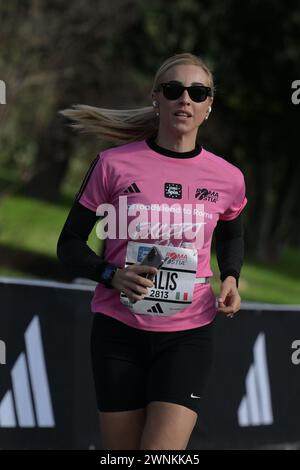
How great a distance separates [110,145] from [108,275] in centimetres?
1507

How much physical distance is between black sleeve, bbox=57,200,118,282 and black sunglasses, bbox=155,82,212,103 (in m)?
0.58

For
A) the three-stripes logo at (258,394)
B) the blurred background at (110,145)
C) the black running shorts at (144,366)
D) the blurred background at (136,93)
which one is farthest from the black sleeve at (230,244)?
the blurred background at (136,93)

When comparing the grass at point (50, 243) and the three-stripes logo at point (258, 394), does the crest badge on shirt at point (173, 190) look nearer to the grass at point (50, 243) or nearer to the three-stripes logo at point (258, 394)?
the three-stripes logo at point (258, 394)

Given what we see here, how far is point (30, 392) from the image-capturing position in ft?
26.6

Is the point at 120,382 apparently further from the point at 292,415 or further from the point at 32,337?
the point at 292,415

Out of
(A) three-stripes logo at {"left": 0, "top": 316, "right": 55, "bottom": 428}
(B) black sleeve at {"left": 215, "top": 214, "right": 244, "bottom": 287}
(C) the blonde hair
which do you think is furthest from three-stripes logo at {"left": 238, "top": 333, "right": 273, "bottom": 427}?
(C) the blonde hair

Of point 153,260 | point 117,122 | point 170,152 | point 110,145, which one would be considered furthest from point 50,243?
point 153,260

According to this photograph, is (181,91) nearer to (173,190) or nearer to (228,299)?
(173,190)

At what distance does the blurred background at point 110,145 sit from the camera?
8.30m

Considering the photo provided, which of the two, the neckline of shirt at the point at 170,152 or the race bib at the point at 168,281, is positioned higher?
the neckline of shirt at the point at 170,152

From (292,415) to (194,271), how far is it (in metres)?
5.10

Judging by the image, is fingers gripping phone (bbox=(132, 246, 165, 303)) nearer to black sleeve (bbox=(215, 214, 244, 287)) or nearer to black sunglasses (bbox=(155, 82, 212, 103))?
black sleeve (bbox=(215, 214, 244, 287))
